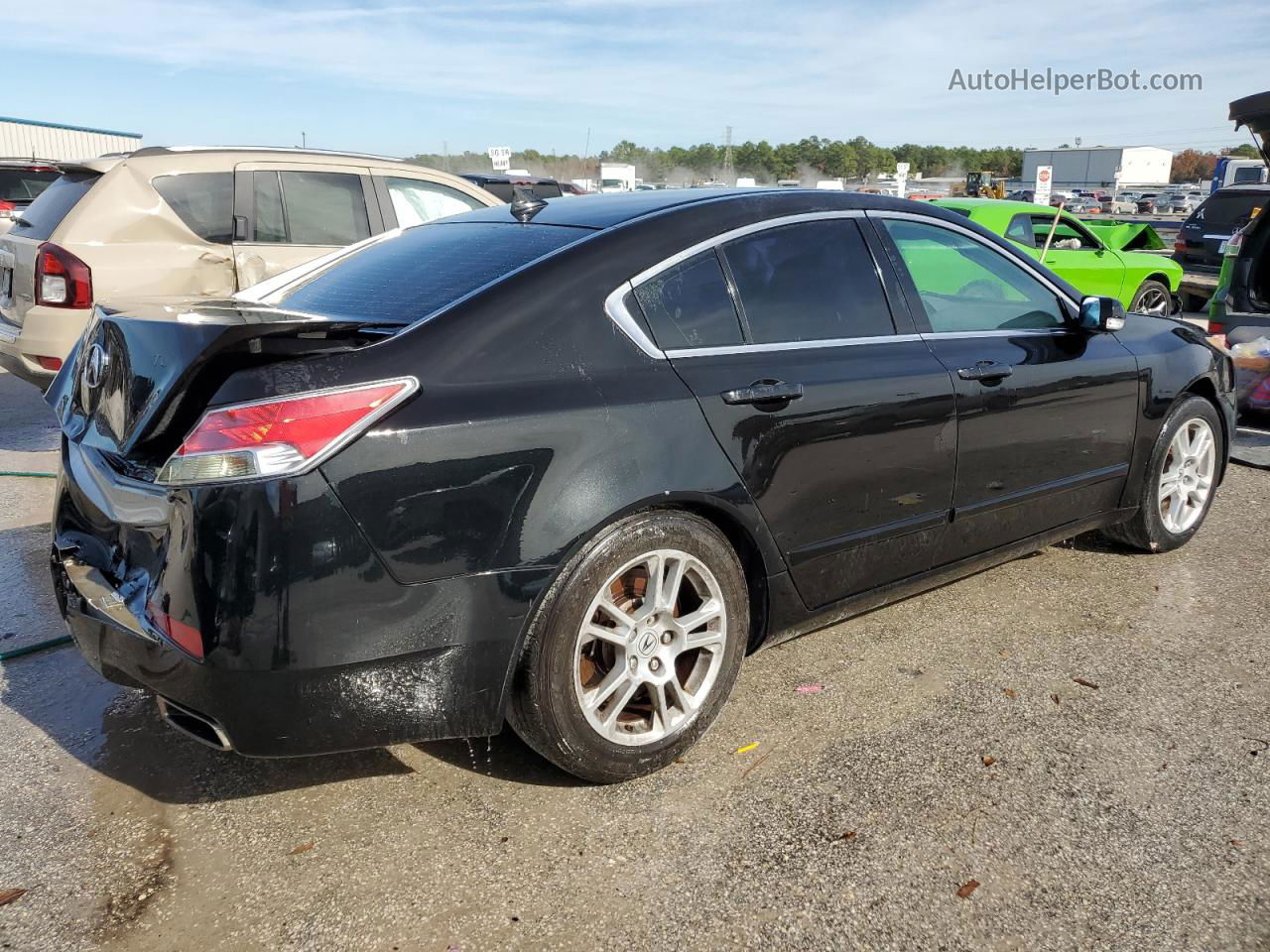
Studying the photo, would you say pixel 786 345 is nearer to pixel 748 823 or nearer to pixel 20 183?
pixel 748 823

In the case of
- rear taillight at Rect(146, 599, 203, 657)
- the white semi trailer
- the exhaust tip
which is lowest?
the exhaust tip

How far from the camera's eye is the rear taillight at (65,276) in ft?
20.1

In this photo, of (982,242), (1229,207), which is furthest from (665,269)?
(1229,207)

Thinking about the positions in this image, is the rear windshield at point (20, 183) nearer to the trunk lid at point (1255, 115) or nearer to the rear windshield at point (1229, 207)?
the trunk lid at point (1255, 115)

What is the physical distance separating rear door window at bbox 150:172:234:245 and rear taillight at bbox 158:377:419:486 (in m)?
4.61

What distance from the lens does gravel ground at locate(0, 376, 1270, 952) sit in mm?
2402

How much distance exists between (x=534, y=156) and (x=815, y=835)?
96.6 meters

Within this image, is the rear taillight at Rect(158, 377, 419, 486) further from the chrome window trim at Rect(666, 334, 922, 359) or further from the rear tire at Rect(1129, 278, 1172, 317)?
the rear tire at Rect(1129, 278, 1172, 317)

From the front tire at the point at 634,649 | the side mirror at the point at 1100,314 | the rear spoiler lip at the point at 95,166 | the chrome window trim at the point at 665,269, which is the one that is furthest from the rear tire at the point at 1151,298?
the front tire at the point at 634,649

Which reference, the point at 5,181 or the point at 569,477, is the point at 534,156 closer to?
the point at 5,181

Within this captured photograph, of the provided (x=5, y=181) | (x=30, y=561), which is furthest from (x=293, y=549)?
(x=5, y=181)

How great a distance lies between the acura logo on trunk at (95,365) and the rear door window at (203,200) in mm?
3800

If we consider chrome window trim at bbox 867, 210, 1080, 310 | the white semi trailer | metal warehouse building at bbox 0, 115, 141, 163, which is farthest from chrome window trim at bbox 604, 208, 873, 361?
the white semi trailer

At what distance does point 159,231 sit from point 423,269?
3901mm
